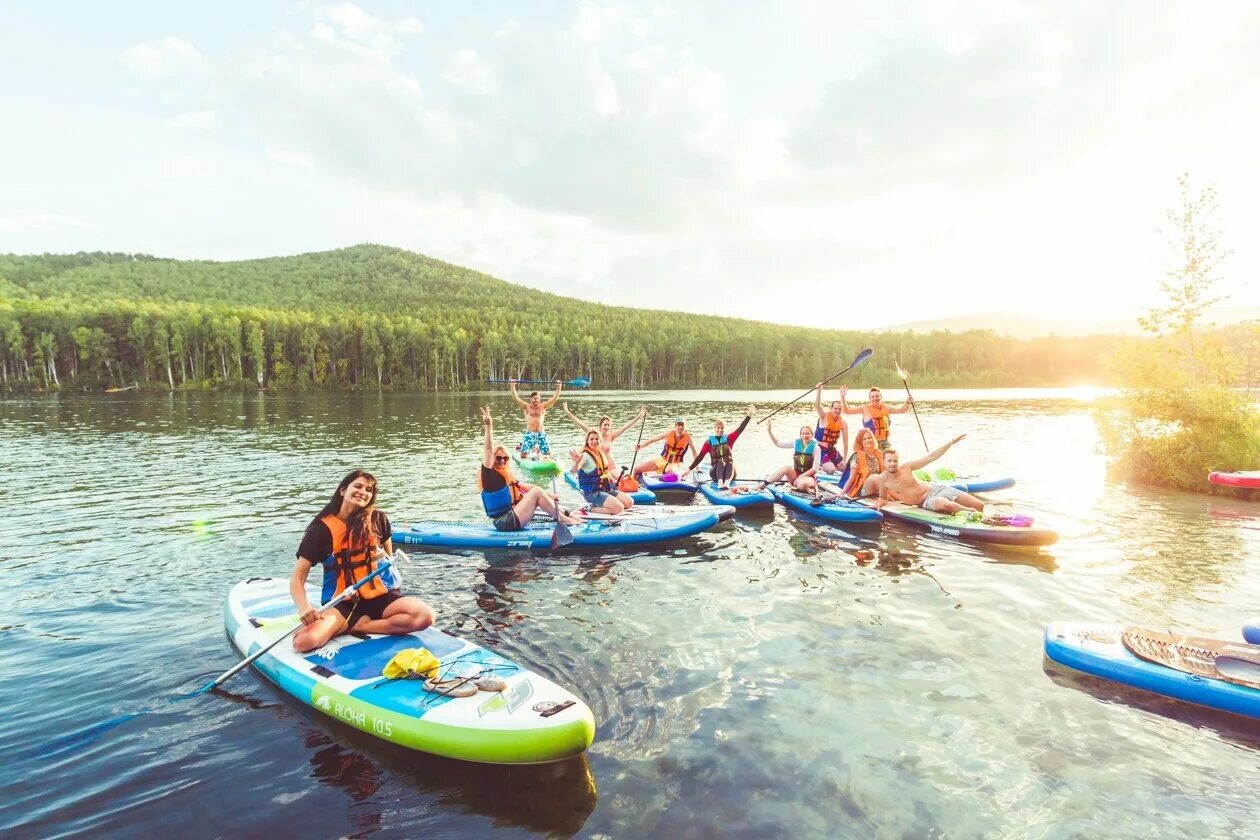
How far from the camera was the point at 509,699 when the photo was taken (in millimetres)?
5340

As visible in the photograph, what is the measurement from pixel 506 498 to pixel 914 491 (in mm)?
8580

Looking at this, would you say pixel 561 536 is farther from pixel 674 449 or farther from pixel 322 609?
pixel 674 449

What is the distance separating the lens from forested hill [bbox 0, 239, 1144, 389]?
74.4m

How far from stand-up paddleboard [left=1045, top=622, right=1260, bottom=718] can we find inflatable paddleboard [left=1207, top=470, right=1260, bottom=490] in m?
12.9

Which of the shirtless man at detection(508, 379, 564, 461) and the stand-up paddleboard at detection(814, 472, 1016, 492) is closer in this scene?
the shirtless man at detection(508, 379, 564, 461)

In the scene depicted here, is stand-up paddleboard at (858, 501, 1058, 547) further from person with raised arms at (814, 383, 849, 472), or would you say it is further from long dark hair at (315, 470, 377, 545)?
long dark hair at (315, 470, 377, 545)

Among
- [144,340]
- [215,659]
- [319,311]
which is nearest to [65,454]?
[215,659]

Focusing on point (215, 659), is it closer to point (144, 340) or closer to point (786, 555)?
point (786, 555)

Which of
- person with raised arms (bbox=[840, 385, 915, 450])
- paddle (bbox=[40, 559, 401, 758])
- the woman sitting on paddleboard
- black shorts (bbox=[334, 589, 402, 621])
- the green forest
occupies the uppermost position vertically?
the green forest

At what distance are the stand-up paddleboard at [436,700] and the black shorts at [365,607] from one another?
232 mm

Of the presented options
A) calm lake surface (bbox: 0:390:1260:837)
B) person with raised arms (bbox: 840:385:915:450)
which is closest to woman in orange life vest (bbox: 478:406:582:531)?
calm lake surface (bbox: 0:390:1260:837)

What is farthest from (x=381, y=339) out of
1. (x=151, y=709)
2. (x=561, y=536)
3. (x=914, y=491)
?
(x=151, y=709)

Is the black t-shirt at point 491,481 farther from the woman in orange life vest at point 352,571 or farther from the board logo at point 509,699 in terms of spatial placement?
the board logo at point 509,699

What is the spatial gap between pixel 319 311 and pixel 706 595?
114 meters
